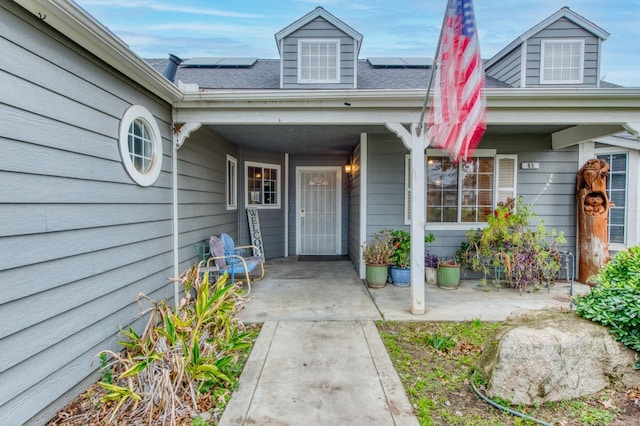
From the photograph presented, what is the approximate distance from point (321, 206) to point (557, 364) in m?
5.51

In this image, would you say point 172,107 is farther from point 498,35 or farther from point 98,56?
point 498,35

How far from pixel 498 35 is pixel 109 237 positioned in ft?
32.0

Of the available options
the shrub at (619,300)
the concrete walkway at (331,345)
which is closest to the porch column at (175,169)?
the concrete walkway at (331,345)

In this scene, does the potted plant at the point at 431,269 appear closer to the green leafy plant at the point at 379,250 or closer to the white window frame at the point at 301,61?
the green leafy plant at the point at 379,250

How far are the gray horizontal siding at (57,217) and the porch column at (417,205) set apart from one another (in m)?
2.78

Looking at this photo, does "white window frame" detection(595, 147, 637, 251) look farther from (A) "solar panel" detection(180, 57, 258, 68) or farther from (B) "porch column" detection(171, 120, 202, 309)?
(A) "solar panel" detection(180, 57, 258, 68)

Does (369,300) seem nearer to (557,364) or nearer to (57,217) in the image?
(557,364)

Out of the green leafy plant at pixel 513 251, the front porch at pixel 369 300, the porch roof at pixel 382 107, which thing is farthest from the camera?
the green leafy plant at pixel 513 251

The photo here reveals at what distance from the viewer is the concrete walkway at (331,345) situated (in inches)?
74.0

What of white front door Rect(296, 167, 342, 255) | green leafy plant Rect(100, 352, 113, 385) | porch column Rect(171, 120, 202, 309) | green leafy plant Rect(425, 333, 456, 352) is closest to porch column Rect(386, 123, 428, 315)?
green leafy plant Rect(425, 333, 456, 352)

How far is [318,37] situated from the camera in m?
5.52

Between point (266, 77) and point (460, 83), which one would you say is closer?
point (460, 83)

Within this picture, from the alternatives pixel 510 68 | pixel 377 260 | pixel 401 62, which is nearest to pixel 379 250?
pixel 377 260

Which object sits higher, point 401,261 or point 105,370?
point 401,261
